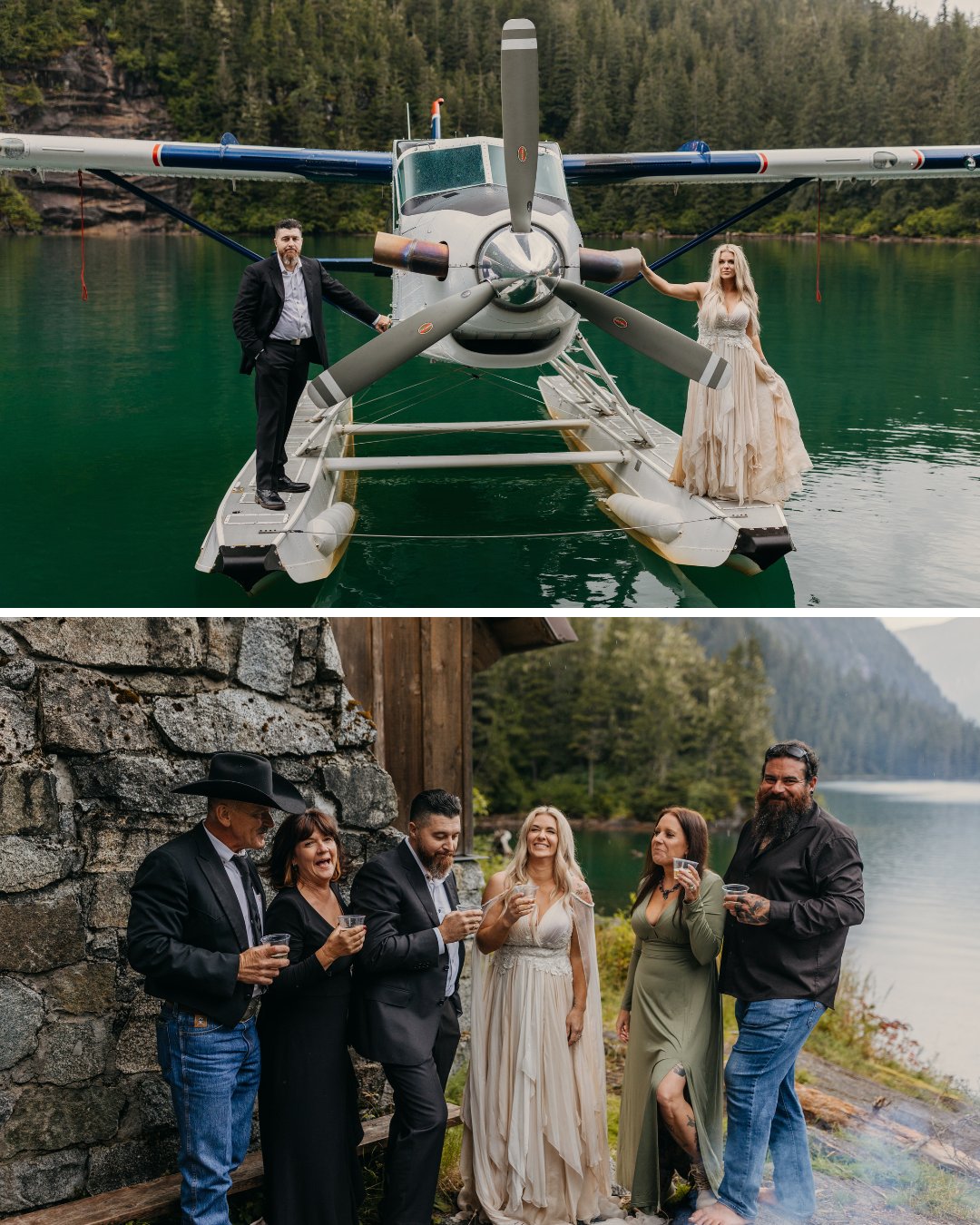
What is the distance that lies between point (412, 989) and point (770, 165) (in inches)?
346

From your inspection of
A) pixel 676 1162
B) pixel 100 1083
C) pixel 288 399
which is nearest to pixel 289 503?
pixel 288 399

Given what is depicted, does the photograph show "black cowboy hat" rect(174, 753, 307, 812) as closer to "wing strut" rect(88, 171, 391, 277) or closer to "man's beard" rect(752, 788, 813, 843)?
"man's beard" rect(752, 788, 813, 843)

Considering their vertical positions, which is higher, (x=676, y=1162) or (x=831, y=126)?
(x=831, y=126)

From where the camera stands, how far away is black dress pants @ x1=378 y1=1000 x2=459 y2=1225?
3326 mm

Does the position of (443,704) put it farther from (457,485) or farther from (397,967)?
(457,485)

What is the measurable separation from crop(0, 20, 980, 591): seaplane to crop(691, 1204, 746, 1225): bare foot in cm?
360

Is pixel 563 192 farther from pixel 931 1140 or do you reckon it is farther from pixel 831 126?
pixel 831 126

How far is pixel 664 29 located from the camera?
71375mm

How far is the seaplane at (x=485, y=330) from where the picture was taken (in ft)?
20.6

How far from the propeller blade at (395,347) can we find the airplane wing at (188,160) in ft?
11.8

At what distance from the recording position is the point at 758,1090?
3.50 m

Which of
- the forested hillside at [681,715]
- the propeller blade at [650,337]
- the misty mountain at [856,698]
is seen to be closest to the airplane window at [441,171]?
the propeller blade at [650,337]

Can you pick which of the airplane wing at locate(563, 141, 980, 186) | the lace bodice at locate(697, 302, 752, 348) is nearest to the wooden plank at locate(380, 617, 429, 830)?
the lace bodice at locate(697, 302, 752, 348)

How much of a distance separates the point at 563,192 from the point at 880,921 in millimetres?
6922
